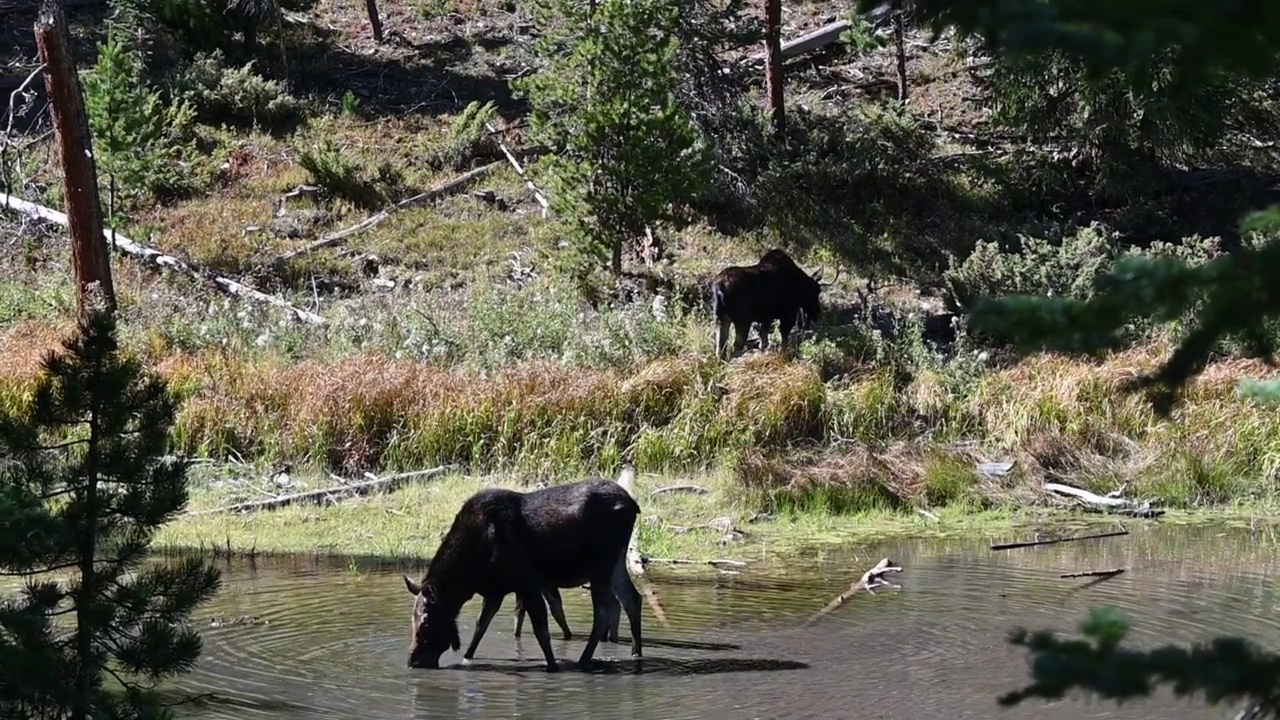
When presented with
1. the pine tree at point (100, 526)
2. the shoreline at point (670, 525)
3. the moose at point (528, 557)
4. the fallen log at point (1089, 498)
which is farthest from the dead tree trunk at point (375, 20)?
the pine tree at point (100, 526)

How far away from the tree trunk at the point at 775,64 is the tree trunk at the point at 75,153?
1457 cm

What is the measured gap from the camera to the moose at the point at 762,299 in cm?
2041

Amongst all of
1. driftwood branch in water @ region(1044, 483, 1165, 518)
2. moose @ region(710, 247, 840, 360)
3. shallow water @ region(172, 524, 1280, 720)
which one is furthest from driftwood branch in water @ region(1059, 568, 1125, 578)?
moose @ region(710, 247, 840, 360)

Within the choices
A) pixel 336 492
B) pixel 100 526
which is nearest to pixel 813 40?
pixel 336 492

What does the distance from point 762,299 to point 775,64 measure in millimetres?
12806

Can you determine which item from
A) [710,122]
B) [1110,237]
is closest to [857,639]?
[1110,237]

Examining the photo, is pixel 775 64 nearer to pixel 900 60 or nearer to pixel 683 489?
pixel 900 60

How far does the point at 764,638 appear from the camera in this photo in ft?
36.6

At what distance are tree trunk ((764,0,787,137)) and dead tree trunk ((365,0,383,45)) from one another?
1222cm

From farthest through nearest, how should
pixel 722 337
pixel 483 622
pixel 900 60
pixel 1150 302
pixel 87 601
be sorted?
pixel 900 60, pixel 722 337, pixel 483 622, pixel 87 601, pixel 1150 302

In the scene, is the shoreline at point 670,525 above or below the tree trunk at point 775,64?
below

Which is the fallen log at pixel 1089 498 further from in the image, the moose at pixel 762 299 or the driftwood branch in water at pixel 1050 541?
the moose at pixel 762 299

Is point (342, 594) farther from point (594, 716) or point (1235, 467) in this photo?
point (1235, 467)

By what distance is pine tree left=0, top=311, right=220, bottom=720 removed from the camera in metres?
6.64
